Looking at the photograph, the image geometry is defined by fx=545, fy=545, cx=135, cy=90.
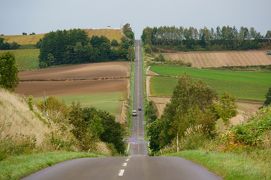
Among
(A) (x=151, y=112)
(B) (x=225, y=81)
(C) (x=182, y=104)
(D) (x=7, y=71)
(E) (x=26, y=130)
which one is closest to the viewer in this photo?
(E) (x=26, y=130)

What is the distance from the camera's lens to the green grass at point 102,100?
120m

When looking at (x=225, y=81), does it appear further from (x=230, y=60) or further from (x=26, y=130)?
(x=26, y=130)

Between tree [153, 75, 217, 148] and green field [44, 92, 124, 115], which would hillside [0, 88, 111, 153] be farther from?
green field [44, 92, 124, 115]

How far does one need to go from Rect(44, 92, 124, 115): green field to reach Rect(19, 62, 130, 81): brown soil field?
1907cm

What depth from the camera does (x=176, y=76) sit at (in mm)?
157125

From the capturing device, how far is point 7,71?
189ft

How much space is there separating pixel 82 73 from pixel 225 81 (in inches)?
1572

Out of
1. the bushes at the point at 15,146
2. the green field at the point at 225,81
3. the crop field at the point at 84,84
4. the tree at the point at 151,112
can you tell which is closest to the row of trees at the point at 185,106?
the tree at the point at 151,112

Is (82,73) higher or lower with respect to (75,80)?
higher

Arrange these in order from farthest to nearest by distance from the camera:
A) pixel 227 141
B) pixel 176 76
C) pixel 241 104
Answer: pixel 176 76 < pixel 241 104 < pixel 227 141

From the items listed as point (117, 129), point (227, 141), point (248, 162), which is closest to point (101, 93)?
point (117, 129)

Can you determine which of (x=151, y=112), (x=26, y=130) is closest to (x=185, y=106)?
(x=151, y=112)

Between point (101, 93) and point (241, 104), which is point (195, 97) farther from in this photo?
point (101, 93)

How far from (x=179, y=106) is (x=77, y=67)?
75611 mm
